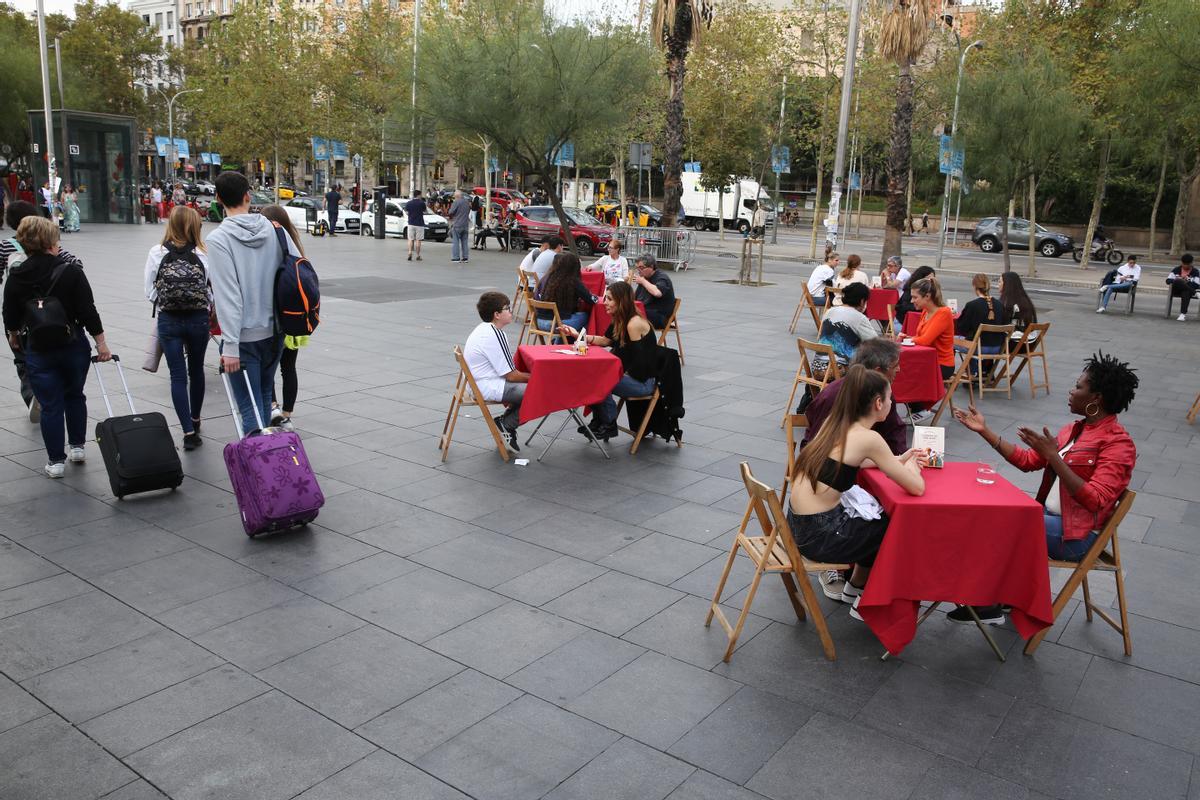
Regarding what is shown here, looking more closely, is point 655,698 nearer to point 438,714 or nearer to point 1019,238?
point 438,714

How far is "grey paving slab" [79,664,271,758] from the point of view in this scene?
138 inches

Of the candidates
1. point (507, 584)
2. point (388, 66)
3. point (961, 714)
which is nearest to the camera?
point (961, 714)

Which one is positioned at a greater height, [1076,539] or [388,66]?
[388,66]

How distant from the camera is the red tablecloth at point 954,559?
13.5ft

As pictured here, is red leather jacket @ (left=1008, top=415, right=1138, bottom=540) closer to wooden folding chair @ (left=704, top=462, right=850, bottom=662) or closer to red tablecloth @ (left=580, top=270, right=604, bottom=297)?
wooden folding chair @ (left=704, top=462, right=850, bottom=662)

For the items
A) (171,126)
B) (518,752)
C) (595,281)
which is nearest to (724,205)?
(171,126)

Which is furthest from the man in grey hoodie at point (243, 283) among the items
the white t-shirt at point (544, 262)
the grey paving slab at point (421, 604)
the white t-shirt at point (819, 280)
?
the white t-shirt at point (819, 280)

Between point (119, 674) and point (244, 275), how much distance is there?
2947 millimetres

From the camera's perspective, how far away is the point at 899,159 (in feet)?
73.3

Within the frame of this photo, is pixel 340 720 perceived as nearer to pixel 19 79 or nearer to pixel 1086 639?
pixel 1086 639

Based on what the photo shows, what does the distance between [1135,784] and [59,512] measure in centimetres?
572

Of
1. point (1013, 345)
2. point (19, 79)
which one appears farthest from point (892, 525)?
point (19, 79)

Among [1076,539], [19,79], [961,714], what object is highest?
[19,79]

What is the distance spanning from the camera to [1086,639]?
4641mm
